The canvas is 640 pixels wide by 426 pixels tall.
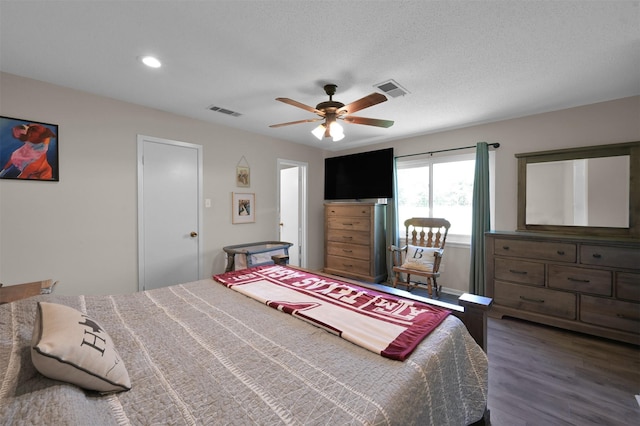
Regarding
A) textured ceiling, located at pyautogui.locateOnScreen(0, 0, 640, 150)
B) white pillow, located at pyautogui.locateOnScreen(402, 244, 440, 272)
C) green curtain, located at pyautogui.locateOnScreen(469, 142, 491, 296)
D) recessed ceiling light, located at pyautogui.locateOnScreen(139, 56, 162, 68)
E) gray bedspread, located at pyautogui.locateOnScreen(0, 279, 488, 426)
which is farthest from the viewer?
white pillow, located at pyautogui.locateOnScreen(402, 244, 440, 272)

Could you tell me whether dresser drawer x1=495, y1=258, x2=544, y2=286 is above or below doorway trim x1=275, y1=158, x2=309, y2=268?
below

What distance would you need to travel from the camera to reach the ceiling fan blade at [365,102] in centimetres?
192

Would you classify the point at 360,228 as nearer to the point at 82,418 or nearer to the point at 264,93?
the point at 264,93

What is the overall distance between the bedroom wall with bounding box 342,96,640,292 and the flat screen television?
12.9 inches

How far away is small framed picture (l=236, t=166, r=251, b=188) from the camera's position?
385 centimetres

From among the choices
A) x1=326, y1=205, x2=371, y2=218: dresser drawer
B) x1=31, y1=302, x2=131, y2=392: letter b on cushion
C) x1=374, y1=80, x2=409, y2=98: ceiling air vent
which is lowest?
x1=31, y1=302, x2=131, y2=392: letter b on cushion

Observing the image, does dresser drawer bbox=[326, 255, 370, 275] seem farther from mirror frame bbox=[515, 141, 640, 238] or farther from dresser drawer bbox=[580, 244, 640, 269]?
dresser drawer bbox=[580, 244, 640, 269]

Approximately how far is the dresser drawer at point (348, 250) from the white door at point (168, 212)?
7.19 ft

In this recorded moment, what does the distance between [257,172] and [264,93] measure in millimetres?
1619

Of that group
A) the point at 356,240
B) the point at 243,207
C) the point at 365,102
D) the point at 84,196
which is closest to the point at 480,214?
the point at 356,240

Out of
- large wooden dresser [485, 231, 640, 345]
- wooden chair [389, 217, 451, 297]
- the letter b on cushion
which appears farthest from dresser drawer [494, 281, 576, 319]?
the letter b on cushion

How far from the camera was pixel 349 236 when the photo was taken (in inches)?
175

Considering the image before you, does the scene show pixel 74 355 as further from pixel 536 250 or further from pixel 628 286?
pixel 628 286

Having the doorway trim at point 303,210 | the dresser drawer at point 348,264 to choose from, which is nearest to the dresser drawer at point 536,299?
the dresser drawer at point 348,264
